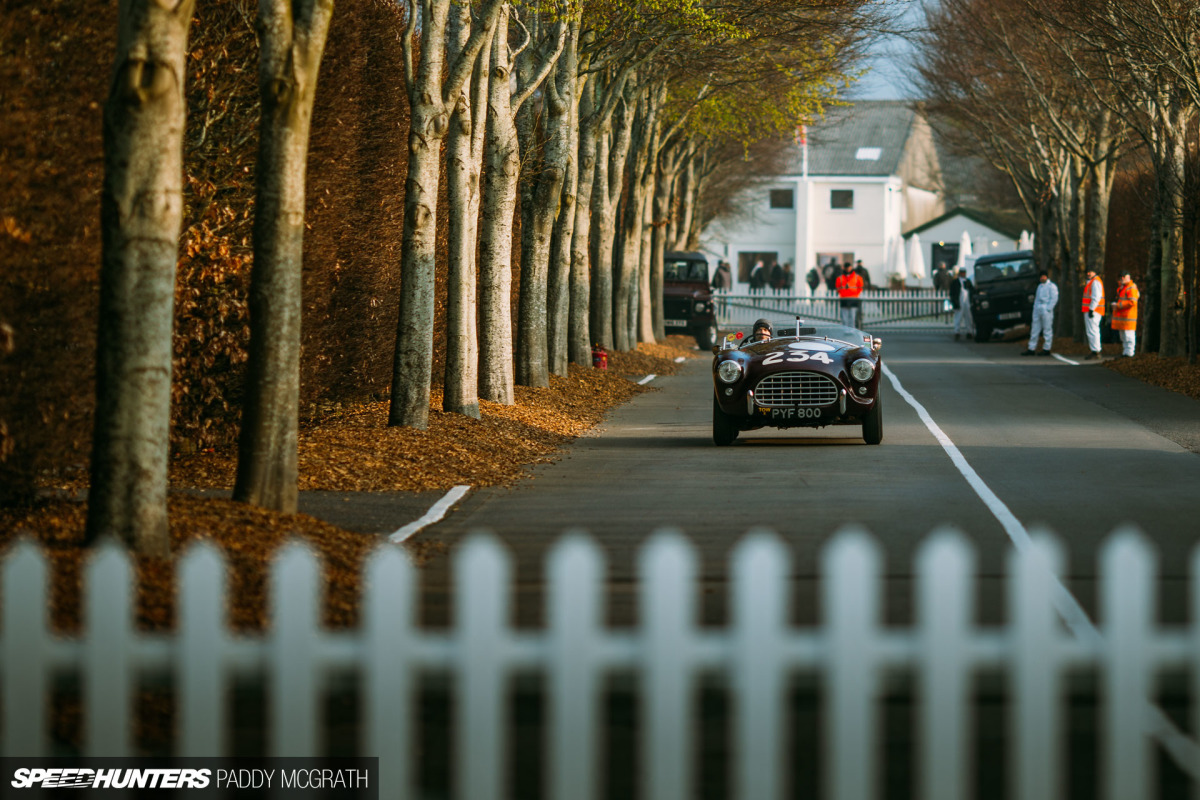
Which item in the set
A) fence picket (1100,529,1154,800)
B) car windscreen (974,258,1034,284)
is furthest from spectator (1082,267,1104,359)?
fence picket (1100,529,1154,800)

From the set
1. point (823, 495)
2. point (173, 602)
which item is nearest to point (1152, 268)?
point (823, 495)

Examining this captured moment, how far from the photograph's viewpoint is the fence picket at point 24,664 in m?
4.28

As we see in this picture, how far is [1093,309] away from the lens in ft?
115

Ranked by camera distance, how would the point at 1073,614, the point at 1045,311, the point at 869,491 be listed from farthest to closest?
the point at 1045,311, the point at 869,491, the point at 1073,614

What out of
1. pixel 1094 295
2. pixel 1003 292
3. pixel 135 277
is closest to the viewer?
pixel 135 277

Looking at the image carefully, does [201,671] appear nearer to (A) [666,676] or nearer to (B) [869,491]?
(A) [666,676]

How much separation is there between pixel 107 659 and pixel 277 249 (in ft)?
20.9

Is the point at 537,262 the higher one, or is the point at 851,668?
the point at 537,262

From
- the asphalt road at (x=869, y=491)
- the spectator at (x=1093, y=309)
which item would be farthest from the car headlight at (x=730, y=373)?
the spectator at (x=1093, y=309)

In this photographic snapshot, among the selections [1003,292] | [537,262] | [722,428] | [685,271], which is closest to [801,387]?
[722,428]

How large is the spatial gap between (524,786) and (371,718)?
0.78 m

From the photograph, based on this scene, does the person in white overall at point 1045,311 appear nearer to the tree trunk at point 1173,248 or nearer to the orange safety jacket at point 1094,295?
the orange safety jacket at point 1094,295

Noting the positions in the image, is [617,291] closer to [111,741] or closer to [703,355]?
[703,355]

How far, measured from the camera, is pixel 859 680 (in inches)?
169
